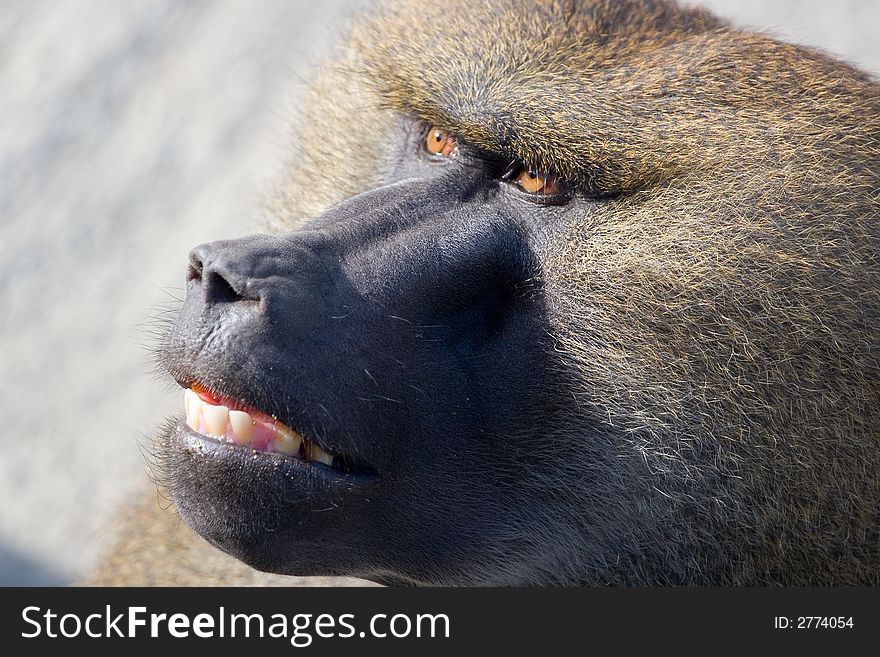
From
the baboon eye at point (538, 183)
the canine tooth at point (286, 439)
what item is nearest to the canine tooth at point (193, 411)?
the canine tooth at point (286, 439)

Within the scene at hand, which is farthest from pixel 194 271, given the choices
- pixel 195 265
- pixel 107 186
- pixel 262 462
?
pixel 107 186

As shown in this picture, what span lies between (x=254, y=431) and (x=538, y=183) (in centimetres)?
73

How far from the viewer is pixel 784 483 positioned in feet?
7.29

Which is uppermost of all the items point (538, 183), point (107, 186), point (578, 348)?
point (107, 186)

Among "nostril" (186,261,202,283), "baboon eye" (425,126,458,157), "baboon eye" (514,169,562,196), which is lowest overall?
"nostril" (186,261,202,283)

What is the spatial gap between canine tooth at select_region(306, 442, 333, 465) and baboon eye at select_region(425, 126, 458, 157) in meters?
0.74

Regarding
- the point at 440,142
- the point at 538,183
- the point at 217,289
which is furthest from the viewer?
the point at 440,142

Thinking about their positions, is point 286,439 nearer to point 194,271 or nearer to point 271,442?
point 271,442

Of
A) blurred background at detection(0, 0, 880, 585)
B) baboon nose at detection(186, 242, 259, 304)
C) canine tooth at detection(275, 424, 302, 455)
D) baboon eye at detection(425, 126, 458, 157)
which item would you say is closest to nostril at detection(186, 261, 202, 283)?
baboon nose at detection(186, 242, 259, 304)

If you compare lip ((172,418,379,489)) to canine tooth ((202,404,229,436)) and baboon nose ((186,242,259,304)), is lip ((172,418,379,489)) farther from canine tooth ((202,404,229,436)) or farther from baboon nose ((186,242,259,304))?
baboon nose ((186,242,259,304))

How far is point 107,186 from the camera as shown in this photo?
18.6 ft

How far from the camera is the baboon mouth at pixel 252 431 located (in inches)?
81.1

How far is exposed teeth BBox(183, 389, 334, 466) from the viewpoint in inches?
81.2

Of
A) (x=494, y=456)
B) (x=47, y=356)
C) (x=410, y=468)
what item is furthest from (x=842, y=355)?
(x=47, y=356)
